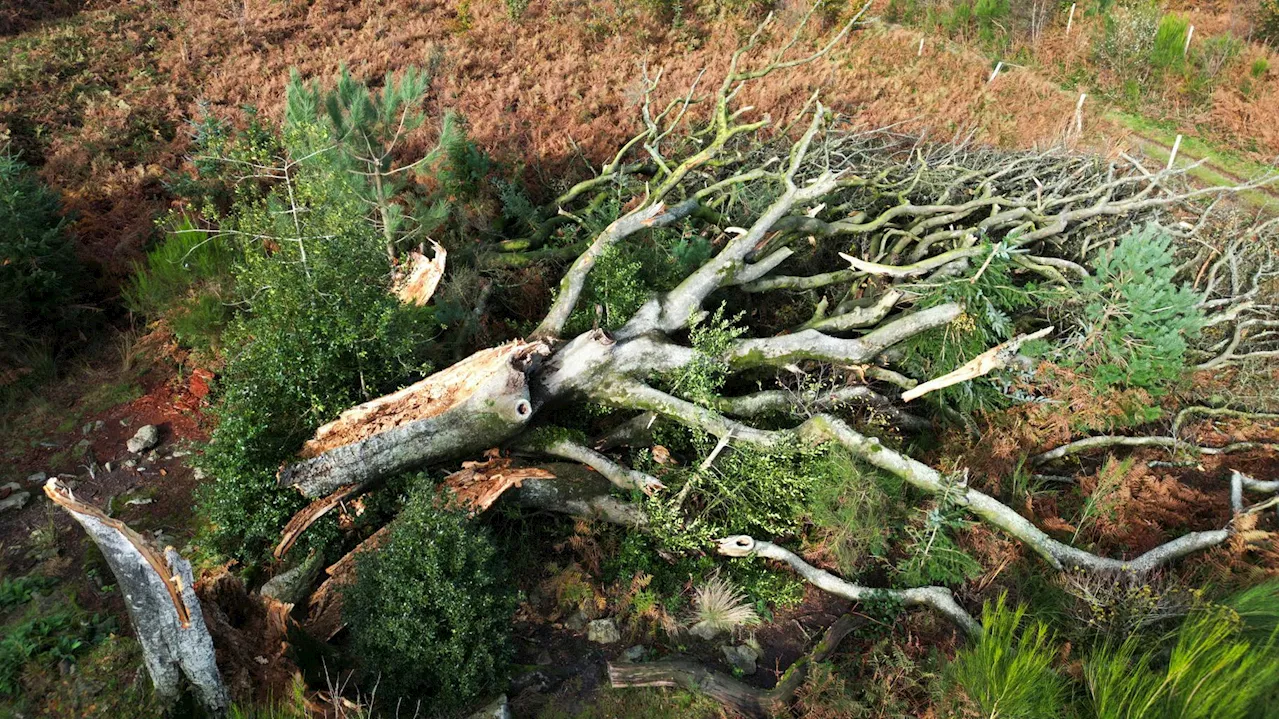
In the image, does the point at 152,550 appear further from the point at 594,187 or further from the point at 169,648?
the point at 594,187

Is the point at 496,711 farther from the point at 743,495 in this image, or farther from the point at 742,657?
the point at 743,495

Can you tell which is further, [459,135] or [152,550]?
[459,135]

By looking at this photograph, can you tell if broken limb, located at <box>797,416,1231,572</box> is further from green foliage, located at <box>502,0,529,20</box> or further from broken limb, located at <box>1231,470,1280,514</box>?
green foliage, located at <box>502,0,529,20</box>

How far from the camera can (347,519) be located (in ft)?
18.6

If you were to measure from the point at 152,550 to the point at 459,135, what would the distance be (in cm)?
602

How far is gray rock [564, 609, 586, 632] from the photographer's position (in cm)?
547

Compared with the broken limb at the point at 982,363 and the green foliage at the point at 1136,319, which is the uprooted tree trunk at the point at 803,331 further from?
the green foliage at the point at 1136,319

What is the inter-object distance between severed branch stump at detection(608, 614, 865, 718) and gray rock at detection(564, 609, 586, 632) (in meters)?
0.50

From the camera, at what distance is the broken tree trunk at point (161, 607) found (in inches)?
152

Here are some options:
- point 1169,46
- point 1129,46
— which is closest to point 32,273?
point 1129,46

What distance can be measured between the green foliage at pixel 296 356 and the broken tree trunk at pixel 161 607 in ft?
4.33

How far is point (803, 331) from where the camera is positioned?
6676 mm

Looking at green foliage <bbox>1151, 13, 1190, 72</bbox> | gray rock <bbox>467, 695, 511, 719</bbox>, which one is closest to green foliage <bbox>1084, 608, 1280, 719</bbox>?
gray rock <bbox>467, 695, 511, 719</bbox>

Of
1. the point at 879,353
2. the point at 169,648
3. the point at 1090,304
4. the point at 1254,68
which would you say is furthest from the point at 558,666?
the point at 1254,68
